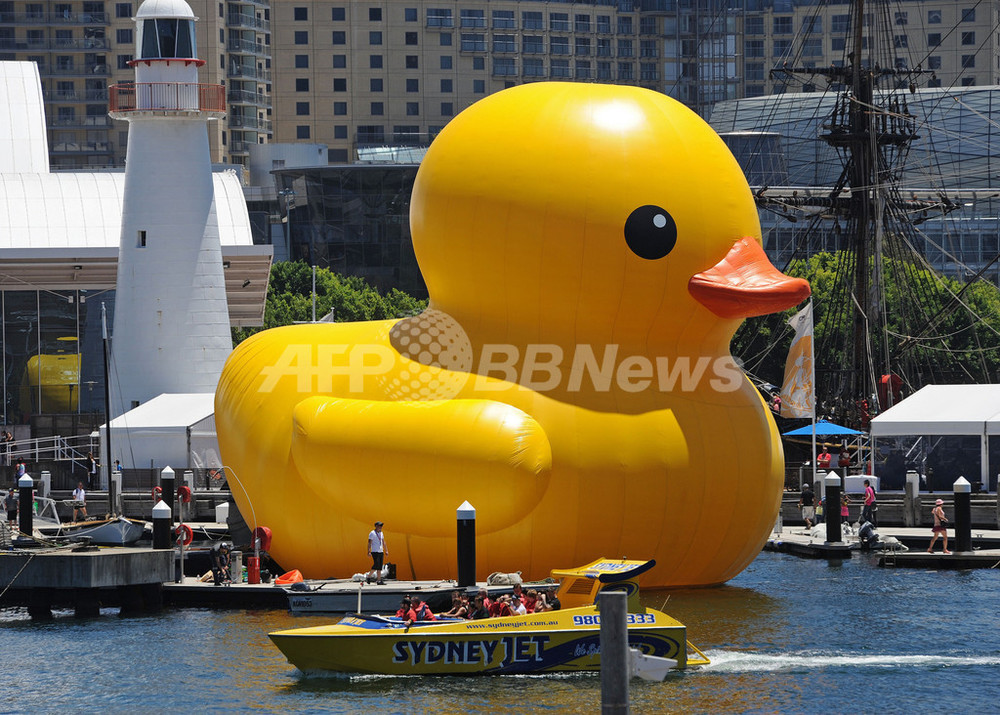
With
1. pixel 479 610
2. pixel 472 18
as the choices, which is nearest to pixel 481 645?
pixel 479 610

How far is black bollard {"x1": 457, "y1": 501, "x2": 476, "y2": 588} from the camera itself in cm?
2491

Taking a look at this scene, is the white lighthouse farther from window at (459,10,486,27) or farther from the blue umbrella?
window at (459,10,486,27)

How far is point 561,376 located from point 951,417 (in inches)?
684

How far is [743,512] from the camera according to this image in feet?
87.2

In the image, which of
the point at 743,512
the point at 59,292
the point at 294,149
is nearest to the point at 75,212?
the point at 59,292

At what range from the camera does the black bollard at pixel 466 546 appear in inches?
981

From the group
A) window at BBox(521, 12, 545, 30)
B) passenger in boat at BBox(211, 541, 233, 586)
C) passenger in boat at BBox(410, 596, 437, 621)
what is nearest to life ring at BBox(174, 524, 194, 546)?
passenger in boat at BBox(211, 541, 233, 586)

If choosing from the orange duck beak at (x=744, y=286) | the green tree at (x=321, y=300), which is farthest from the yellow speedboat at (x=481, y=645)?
the green tree at (x=321, y=300)

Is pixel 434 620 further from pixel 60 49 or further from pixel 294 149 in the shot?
pixel 60 49

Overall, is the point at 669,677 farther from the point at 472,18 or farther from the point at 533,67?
the point at 533,67

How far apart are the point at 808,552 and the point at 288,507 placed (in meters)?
12.8

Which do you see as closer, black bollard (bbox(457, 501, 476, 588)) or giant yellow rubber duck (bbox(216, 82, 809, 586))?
black bollard (bbox(457, 501, 476, 588))

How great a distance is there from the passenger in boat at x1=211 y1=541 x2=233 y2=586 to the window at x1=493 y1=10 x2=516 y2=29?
9732cm

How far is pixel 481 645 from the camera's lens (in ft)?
73.4
